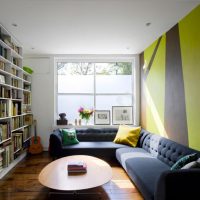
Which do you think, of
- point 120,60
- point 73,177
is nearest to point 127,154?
point 73,177

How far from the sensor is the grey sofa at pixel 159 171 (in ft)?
5.33

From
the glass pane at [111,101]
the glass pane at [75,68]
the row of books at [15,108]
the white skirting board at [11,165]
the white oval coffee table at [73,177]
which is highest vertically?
the glass pane at [75,68]

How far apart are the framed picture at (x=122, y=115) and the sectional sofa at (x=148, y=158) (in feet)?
1.38

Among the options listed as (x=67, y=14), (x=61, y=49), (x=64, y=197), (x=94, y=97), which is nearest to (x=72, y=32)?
(x=67, y=14)

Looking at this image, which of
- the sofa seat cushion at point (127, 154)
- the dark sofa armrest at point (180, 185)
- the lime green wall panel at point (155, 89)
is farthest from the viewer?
the lime green wall panel at point (155, 89)

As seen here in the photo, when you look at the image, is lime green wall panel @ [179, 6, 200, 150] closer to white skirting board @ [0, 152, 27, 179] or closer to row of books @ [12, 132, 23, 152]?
white skirting board @ [0, 152, 27, 179]

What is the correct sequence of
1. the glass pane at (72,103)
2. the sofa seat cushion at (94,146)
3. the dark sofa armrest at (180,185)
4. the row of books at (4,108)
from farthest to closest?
the glass pane at (72,103)
the sofa seat cushion at (94,146)
the row of books at (4,108)
the dark sofa armrest at (180,185)

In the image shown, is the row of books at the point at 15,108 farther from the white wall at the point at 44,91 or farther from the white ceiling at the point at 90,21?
the white ceiling at the point at 90,21

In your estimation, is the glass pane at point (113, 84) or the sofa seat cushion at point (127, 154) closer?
the sofa seat cushion at point (127, 154)

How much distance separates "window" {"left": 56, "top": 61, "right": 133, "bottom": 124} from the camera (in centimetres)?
477

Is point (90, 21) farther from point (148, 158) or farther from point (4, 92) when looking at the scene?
point (148, 158)

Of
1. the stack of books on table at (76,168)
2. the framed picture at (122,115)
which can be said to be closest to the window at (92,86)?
the framed picture at (122,115)

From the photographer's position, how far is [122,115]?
15.4 feet

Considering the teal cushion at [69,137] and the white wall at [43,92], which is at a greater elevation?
the white wall at [43,92]
